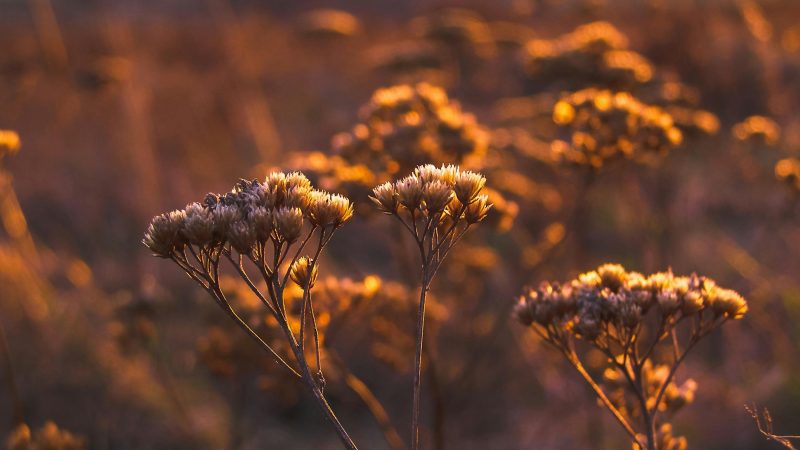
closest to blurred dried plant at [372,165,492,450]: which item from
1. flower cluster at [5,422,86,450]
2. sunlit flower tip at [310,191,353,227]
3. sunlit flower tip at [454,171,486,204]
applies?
sunlit flower tip at [454,171,486,204]

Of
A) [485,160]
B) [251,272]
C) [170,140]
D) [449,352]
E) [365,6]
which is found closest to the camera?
[485,160]

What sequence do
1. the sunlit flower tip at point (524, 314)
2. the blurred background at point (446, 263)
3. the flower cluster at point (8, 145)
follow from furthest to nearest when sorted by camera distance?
the blurred background at point (446, 263), the flower cluster at point (8, 145), the sunlit flower tip at point (524, 314)

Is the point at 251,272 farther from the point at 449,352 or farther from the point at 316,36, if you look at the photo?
the point at 316,36

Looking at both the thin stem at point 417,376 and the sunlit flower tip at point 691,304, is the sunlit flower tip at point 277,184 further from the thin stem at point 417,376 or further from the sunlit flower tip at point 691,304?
the sunlit flower tip at point 691,304

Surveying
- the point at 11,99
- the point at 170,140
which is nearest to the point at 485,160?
the point at 11,99

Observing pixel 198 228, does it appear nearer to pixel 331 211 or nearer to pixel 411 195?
pixel 331 211

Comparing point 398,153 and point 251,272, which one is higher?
point 251,272

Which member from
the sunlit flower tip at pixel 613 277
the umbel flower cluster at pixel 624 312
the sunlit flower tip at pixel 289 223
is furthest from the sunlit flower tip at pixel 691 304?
the sunlit flower tip at pixel 289 223

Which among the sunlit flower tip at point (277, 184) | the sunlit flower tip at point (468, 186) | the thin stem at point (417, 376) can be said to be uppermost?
the sunlit flower tip at point (277, 184)

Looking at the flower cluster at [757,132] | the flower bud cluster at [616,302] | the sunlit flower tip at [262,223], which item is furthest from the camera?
the flower cluster at [757,132]
